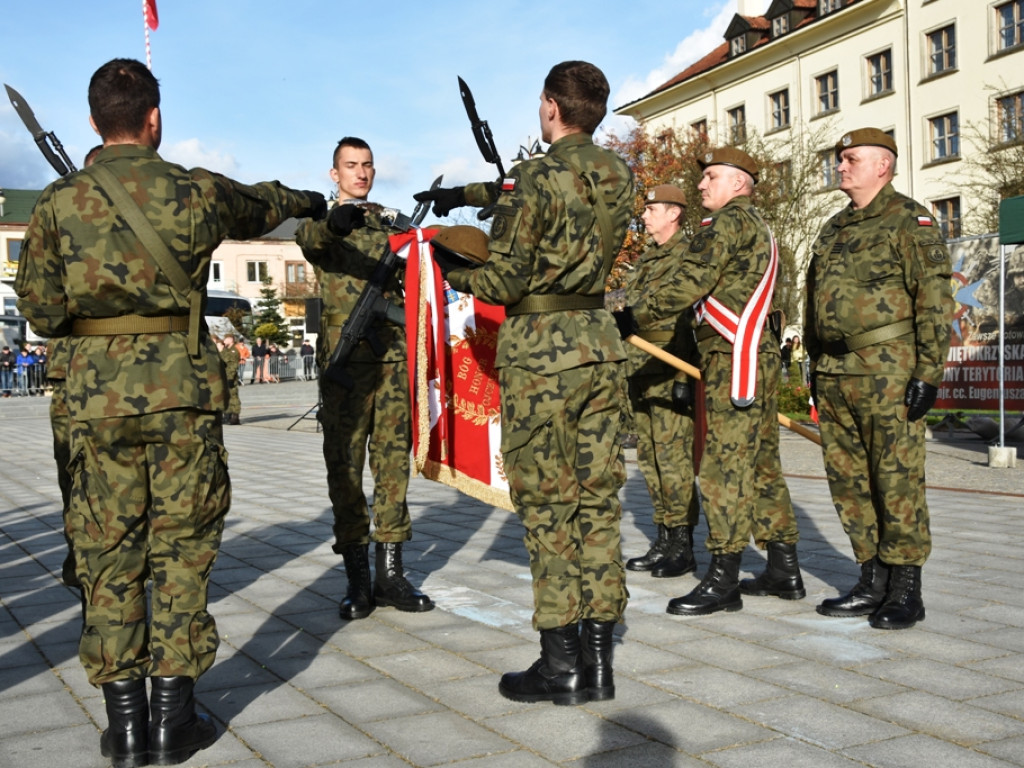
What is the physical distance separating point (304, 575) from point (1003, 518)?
529 centimetres

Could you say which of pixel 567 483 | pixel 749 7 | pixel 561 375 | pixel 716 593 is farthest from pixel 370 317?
pixel 749 7

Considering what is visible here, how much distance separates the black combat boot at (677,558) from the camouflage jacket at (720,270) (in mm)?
1307

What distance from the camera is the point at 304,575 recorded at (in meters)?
6.61

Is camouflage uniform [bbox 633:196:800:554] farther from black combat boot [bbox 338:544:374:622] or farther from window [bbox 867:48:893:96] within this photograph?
window [bbox 867:48:893:96]

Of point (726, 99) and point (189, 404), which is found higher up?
point (726, 99)

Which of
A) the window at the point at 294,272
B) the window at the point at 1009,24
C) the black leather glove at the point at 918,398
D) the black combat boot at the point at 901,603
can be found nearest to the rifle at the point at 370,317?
the black leather glove at the point at 918,398

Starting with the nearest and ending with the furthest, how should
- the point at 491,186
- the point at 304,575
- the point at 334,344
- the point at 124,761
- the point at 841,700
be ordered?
the point at 124,761
the point at 841,700
the point at 491,186
the point at 334,344
the point at 304,575

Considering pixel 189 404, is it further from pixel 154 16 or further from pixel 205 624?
pixel 154 16

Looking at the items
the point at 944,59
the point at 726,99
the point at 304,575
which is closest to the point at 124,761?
the point at 304,575

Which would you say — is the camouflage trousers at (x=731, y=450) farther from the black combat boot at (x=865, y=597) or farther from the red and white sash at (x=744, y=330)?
the black combat boot at (x=865, y=597)

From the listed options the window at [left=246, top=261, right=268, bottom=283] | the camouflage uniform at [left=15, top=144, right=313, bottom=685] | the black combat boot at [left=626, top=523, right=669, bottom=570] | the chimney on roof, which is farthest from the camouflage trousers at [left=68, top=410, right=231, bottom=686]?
the window at [left=246, top=261, right=268, bottom=283]

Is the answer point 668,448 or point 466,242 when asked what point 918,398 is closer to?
point 668,448

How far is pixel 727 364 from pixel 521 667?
78.9 inches

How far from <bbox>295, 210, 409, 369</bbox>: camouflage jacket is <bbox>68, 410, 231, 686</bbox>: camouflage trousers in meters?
1.89
